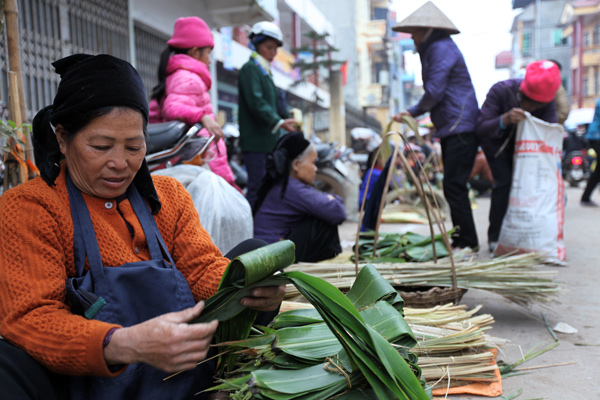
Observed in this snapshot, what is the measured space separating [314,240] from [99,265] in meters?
2.17

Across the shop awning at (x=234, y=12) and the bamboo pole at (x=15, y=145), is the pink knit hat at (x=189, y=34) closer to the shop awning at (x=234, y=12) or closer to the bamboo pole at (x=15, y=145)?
the bamboo pole at (x=15, y=145)

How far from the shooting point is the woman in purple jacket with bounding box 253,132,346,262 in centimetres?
328

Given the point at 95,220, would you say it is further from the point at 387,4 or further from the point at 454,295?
the point at 387,4

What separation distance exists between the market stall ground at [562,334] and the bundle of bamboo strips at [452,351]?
0.08 m

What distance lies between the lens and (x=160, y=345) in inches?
40.0

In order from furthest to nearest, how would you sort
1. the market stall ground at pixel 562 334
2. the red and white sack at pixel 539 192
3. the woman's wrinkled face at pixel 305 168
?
the red and white sack at pixel 539 192 < the woman's wrinkled face at pixel 305 168 < the market stall ground at pixel 562 334

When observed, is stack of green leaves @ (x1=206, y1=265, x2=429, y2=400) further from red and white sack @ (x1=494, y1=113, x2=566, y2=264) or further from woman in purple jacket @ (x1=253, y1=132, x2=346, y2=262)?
red and white sack @ (x1=494, y1=113, x2=566, y2=264)

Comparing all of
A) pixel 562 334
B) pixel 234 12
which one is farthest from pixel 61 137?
pixel 234 12

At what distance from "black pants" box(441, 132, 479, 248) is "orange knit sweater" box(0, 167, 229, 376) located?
278 centimetres

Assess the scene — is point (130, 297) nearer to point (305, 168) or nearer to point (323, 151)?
point (305, 168)

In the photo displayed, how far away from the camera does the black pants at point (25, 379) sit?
100 cm

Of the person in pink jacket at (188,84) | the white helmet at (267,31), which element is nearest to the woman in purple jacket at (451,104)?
the white helmet at (267,31)

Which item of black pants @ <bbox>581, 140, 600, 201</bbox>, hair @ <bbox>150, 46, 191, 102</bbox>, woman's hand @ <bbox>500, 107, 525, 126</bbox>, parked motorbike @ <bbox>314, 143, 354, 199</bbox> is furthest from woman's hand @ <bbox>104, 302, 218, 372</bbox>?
black pants @ <bbox>581, 140, 600, 201</bbox>

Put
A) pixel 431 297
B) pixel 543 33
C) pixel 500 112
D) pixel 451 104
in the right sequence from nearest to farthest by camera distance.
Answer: pixel 431 297 < pixel 451 104 < pixel 500 112 < pixel 543 33
